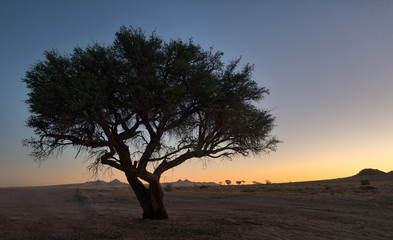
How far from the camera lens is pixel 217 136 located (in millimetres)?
16219

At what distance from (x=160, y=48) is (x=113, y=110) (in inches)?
141

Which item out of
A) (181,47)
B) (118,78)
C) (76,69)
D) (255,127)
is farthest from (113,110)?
(255,127)

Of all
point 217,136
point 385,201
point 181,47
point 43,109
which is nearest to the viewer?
point 43,109

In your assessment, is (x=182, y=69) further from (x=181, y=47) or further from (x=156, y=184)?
(x=156, y=184)

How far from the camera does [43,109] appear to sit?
13.4m

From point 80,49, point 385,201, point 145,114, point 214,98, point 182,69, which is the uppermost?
point 80,49

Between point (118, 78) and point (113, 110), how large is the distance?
1.46m

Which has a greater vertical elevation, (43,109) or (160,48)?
(160,48)

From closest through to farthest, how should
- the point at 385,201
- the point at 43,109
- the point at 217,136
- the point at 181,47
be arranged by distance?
the point at 43,109
the point at 181,47
the point at 217,136
the point at 385,201

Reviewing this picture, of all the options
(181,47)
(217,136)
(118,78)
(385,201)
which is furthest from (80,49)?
(385,201)

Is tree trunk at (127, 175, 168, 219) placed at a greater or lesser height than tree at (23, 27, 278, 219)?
lesser

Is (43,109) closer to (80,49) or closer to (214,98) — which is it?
(80,49)

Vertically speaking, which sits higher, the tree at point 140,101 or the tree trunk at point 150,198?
the tree at point 140,101

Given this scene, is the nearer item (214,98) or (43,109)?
(43,109)
